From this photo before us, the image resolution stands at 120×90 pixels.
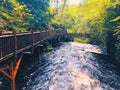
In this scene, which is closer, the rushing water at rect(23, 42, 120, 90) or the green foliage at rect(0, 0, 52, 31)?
the rushing water at rect(23, 42, 120, 90)

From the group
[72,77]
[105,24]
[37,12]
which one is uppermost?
[37,12]

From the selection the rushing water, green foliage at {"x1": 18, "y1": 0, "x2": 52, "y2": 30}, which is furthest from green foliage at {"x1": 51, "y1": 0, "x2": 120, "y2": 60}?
green foliage at {"x1": 18, "y1": 0, "x2": 52, "y2": 30}

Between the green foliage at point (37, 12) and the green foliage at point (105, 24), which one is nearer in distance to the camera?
the green foliage at point (105, 24)

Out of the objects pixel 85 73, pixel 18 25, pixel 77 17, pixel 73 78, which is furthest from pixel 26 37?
pixel 77 17

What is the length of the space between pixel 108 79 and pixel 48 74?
4.57 metres

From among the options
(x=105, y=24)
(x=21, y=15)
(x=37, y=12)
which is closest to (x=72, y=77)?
(x=21, y=15)

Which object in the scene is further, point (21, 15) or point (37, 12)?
point (37, 12)

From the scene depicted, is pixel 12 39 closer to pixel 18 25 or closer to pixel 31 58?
pixel 31 58

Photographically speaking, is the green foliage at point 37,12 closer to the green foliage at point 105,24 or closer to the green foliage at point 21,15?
the green foliage at point 21,15

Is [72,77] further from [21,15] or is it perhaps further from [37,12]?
[37,12]

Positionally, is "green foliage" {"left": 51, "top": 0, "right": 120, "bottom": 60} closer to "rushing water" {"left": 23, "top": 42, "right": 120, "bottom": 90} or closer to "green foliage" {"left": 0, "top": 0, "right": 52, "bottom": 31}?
"rushing water" {"left": 23, "top": 42, "right": 120, "bottom": 90}

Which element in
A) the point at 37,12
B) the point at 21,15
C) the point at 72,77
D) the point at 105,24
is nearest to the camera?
the point at 72,77

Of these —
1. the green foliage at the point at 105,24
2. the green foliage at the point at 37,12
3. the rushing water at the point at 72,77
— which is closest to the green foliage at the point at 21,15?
the green foliage at the point at 37,12

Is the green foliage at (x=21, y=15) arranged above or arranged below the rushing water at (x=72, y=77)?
above
